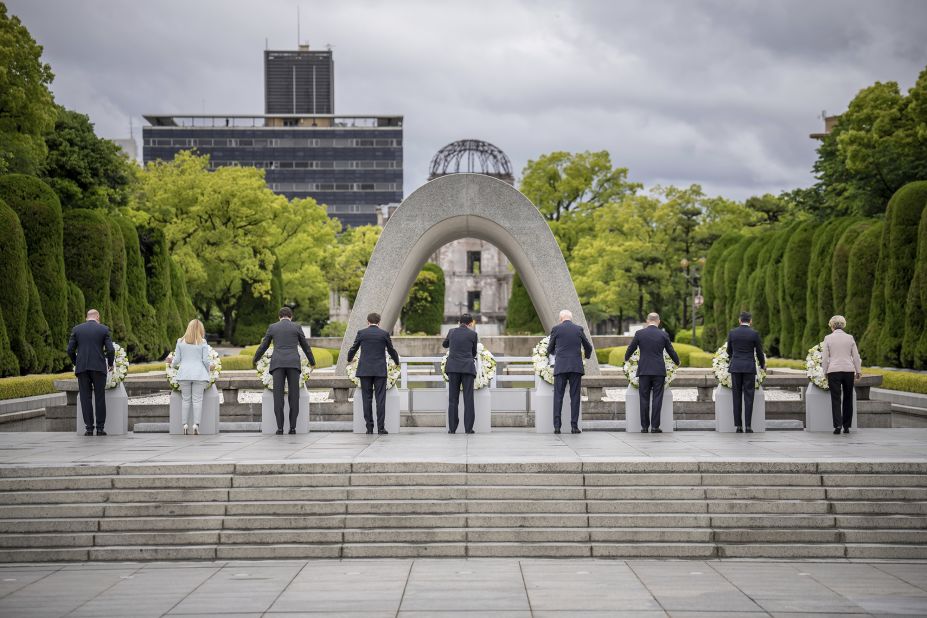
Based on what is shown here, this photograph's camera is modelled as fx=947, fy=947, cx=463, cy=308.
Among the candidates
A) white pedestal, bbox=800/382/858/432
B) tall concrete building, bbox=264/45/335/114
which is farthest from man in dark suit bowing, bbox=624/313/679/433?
tall concrete building, bbox=264/45/335/114

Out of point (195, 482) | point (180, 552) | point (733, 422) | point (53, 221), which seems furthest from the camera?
point (53, 221)

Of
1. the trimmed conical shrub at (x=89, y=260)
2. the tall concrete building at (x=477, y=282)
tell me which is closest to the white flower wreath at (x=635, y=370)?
the trimmed conical shrub at (x=89, y=260)

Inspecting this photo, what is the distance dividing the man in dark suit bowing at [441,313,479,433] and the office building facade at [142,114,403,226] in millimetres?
105774

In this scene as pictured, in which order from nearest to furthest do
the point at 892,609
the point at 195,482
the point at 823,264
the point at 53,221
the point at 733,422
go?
the point at 892,609 → the point at 195,482 → the point at 733,422 → the point at 53,221 → the point at 823,264

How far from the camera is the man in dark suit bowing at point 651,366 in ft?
41.7

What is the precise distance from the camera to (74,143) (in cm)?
3447

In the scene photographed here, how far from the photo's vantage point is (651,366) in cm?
1270

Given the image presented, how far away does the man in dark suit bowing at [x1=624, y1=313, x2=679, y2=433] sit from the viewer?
12695 mm

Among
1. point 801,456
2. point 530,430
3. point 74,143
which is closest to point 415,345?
point 74,143

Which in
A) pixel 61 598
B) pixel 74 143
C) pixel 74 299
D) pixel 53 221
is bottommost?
pixel 61 598

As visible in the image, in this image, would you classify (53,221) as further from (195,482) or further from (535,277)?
(195,482)

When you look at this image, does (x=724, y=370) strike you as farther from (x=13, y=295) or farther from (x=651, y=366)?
(x=13, y=295)

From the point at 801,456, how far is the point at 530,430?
4.68 m

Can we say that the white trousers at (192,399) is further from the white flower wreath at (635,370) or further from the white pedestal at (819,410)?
the white pedestal at (819,410)
